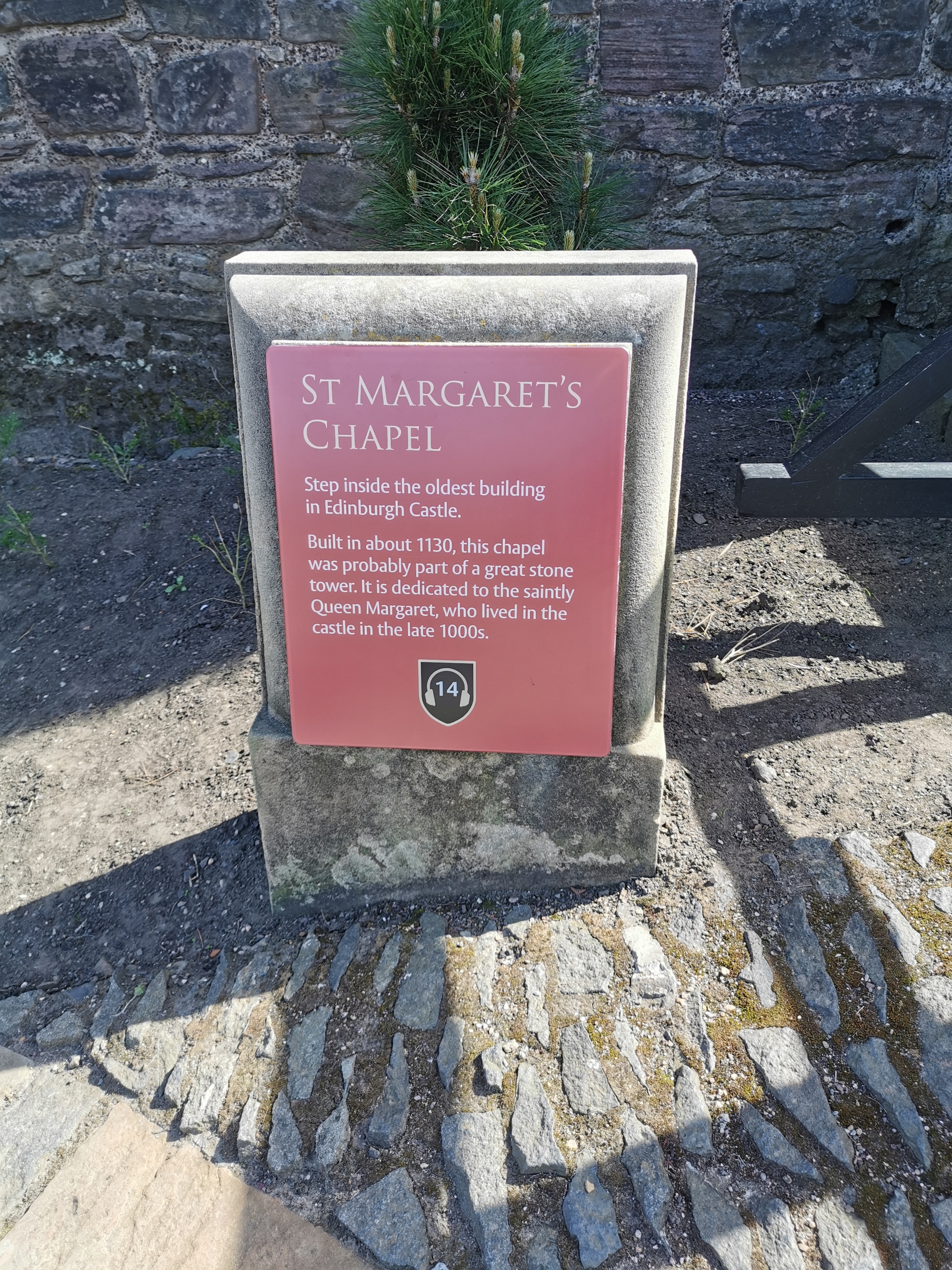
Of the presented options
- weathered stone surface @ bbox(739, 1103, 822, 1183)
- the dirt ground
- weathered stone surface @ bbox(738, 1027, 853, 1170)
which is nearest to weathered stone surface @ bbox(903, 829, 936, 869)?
the dirt ground

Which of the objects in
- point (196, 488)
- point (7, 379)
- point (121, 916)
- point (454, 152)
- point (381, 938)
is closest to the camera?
point (381, 938)

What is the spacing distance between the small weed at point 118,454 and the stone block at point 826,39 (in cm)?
303

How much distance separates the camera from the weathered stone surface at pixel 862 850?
1.97 meters

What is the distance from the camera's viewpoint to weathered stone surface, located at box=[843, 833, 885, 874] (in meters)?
1.97

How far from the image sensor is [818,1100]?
62.4 inches

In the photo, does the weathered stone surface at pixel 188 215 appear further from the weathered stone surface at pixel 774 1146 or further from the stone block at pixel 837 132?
the weathered stone surface at pixel 774 1146

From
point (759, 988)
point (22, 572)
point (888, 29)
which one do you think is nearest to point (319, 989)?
point (759, 988)

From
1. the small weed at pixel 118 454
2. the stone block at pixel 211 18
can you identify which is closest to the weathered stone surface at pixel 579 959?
the small weed at pixel 118 454

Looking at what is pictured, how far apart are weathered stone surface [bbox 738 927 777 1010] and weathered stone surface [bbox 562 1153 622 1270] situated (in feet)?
1.51

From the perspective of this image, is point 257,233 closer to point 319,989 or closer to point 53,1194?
point 319,989

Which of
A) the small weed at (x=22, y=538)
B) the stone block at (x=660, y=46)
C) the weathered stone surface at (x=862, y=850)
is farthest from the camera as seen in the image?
the stone block at (x=660, y=46)

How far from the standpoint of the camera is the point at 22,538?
136 inches

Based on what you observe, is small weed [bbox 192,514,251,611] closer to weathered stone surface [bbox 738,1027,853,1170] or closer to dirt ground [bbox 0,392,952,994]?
dirt ground [bbox 0,392,952,994]

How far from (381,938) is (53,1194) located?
741 millimetres
